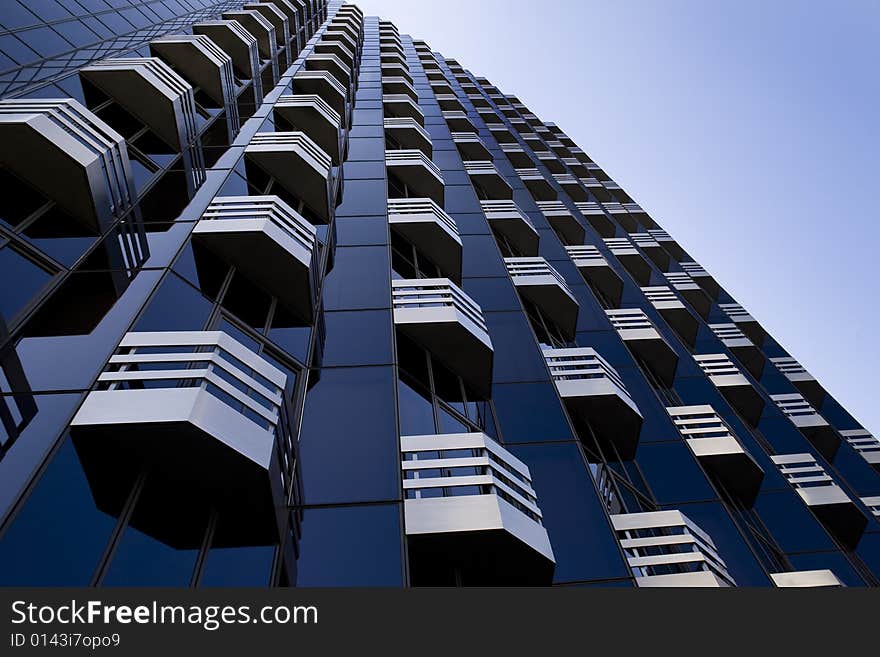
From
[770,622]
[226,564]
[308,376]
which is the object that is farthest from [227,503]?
[770,622]

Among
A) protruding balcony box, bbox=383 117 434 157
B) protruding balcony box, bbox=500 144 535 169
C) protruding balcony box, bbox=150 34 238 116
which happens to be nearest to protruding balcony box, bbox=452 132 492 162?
protruding balcony box, bbox=383 117 434 157

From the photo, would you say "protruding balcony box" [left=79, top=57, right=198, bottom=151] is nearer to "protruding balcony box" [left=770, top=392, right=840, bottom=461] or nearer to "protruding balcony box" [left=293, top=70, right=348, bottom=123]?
"protruding balcony box" [left=293, top=70, right=348, bottom=123]

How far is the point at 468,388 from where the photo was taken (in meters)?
13.0

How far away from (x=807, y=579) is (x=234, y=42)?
25090 millimetres

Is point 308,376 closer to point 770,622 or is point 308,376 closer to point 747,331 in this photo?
point 770,622

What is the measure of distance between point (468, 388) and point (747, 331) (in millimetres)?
25950

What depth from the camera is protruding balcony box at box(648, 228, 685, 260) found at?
39.0 metres

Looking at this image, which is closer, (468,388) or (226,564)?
(226,564)

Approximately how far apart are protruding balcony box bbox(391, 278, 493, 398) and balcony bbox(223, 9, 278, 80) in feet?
60.4

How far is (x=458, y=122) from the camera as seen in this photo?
1340 inches

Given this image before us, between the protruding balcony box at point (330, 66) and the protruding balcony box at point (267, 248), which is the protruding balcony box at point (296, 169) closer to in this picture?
the protruding balcony box at point (267, 248)

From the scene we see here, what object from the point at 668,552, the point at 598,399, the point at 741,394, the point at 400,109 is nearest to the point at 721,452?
the point at 598,399

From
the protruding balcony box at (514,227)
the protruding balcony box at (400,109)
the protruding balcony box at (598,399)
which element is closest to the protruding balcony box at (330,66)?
the protruding balcony box at (400,109)

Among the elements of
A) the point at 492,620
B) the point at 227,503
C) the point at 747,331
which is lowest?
the point at 747,331
